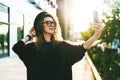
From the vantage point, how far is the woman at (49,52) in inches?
151

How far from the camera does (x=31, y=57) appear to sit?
12.8 ft

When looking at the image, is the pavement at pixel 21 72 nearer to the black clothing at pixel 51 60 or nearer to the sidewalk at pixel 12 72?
the sidewalk at pixel 12 72

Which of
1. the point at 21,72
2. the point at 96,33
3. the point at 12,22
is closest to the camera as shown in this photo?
the point at 96,33

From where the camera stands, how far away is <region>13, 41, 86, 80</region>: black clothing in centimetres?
383

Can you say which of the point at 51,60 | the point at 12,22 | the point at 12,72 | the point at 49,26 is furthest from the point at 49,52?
the point at 12,22

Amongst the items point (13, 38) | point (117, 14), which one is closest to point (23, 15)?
Result: point (13, 38)

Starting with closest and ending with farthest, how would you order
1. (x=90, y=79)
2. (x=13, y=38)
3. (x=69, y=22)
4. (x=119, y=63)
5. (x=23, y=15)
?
(x=90, y=79) < (x=119, y=63) < (x=13, y=38) < (x=23, y=15) < (x=69, y=22)

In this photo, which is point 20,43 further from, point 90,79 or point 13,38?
point 13,38

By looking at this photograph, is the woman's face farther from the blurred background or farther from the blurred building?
the blurred building

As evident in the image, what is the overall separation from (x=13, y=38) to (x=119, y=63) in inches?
399

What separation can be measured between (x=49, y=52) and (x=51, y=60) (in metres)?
0.08

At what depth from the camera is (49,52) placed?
153 inches

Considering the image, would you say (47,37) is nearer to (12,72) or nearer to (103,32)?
(12,72)

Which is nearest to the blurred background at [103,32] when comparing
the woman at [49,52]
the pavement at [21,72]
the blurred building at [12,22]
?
the blurred building at [12,22]
